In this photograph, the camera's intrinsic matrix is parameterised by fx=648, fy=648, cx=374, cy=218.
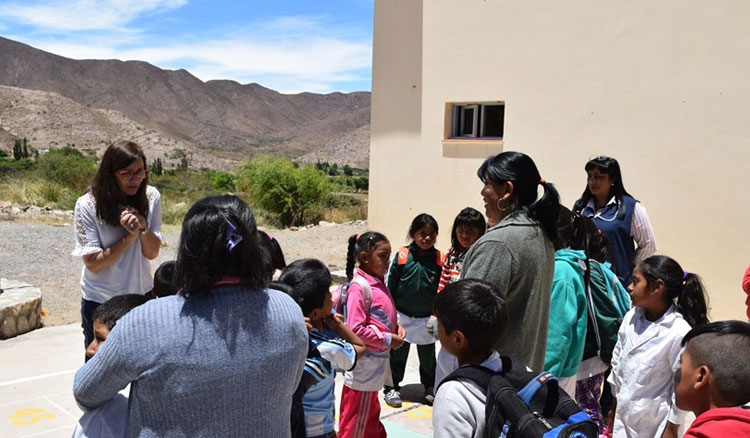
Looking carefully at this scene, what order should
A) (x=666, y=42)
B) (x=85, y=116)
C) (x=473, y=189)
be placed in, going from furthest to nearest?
(x=85, y=116)
(x=473, y=189)
(x=666, y=42)

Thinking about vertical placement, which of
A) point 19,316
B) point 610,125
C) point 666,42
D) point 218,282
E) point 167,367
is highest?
point 666,42

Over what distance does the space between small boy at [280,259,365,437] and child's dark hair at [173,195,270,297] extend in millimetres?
699

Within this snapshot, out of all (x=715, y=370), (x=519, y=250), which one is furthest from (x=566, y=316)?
(x=715, y=370)

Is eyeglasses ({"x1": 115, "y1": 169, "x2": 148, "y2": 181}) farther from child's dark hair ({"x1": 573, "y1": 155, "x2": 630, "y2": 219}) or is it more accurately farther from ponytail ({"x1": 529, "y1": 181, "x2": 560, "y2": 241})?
child's dark hair ({"x1": 573, "y1": 155, "x2": 630, "y2": 219})

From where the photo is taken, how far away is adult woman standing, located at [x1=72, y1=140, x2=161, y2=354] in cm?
338

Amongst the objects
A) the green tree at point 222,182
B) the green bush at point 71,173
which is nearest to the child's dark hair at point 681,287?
the green bush at point 71,173

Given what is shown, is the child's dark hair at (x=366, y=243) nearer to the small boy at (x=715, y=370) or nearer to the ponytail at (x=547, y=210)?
the ponytail at (x=547, y=210)

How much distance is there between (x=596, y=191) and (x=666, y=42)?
8.94 ft

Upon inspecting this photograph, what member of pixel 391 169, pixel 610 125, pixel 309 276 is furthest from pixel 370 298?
pixel 391 169

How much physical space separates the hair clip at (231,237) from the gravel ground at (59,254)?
21.6 ft

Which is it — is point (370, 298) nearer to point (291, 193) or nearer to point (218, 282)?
point (218, 282)

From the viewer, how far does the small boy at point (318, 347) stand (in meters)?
2.45

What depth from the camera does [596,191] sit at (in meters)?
4.38

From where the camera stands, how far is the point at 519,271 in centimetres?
250
